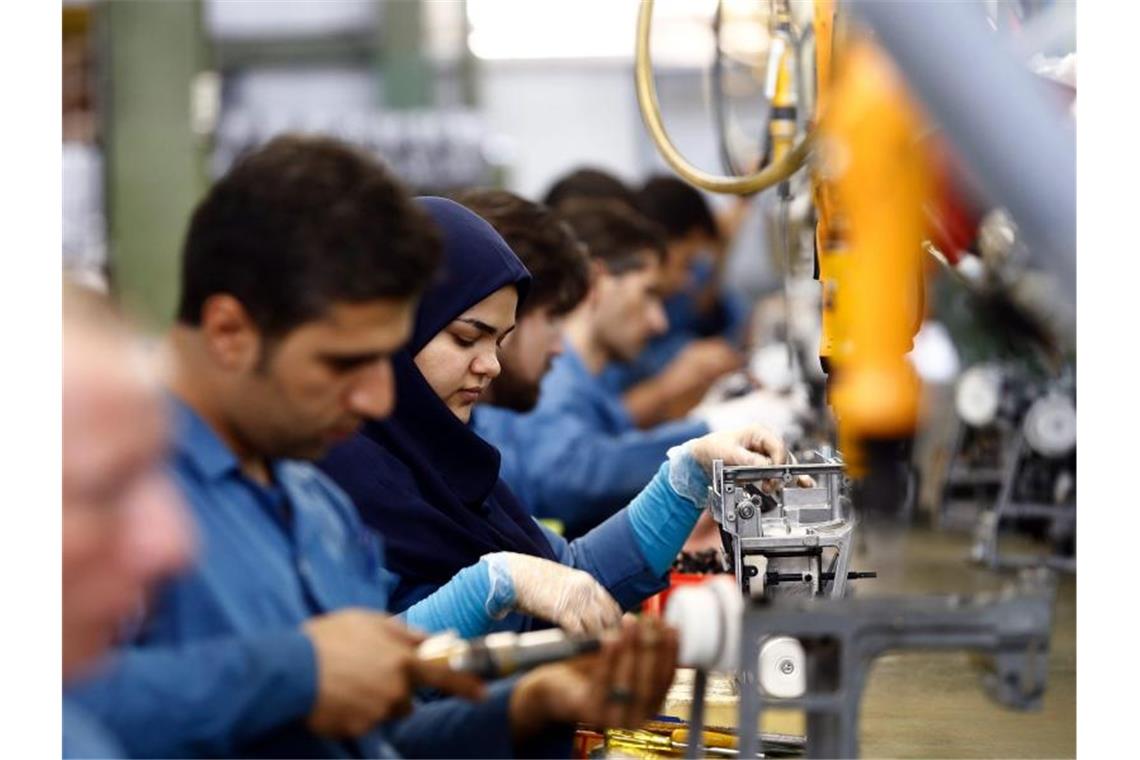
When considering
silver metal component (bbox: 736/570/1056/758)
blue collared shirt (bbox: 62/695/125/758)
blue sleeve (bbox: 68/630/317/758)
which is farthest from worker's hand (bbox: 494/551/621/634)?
blue collared shirt (bbox: 62/695/125/758)

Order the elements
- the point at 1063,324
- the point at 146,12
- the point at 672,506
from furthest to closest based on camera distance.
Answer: the point at 146,12, the point at 672,506, the point at 1063,324

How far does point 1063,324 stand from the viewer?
204cm

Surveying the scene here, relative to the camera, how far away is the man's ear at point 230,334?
1.69 m

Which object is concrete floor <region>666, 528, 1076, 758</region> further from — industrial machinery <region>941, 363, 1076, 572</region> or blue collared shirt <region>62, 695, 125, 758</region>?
industrial machinery <region>941, 363, 1076, 572</region>

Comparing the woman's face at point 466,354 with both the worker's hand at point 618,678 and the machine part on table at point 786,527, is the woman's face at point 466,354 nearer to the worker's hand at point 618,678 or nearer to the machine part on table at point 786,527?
the machine part on table at point 786,527

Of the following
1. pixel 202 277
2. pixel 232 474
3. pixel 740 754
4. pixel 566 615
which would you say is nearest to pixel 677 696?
pixel 566 615

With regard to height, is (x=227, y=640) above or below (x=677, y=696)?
above

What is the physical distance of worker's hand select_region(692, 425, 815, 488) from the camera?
8.79 ft

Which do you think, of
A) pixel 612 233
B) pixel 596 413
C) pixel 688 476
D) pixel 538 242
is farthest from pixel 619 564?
pixel 612 233

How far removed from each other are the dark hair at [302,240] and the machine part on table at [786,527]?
881mm

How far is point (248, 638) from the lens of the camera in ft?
5.43

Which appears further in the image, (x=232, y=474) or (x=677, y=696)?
(x=677, y=696)
